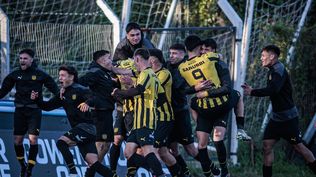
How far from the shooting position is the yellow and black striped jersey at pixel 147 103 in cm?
1243

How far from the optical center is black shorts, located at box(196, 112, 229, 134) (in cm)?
1389

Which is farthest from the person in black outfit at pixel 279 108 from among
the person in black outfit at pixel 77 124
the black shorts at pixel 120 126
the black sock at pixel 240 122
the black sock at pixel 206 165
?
the person in black outfit at pixel 77 124

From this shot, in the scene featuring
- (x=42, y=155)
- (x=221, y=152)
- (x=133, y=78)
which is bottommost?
(x=42, y=155)

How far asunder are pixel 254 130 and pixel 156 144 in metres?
6.19

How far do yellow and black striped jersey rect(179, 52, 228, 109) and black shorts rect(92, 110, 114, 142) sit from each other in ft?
4.57

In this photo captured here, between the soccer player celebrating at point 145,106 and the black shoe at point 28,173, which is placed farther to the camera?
the black shoe at point 28,173

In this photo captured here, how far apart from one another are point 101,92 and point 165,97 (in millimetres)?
1256

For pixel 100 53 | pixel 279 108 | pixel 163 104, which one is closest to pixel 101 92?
pixel 100 53

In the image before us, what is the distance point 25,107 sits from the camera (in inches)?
554

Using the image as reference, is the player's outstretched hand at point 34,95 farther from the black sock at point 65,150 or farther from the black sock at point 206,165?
the black sock at point 206,165

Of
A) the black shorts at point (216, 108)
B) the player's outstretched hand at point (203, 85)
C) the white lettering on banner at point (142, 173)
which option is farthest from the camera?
the white lettering on banner at point (142, 173)

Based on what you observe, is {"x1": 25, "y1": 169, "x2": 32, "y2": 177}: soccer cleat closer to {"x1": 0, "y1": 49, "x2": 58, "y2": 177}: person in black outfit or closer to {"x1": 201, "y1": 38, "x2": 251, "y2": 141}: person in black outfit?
{"x1": 0, "y1": 49, "x2": 58, "y2": 177}: person in black outfit

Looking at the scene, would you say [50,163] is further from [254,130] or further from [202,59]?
[254,130]

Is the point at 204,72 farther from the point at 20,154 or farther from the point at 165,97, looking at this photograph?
the point at 20,154
